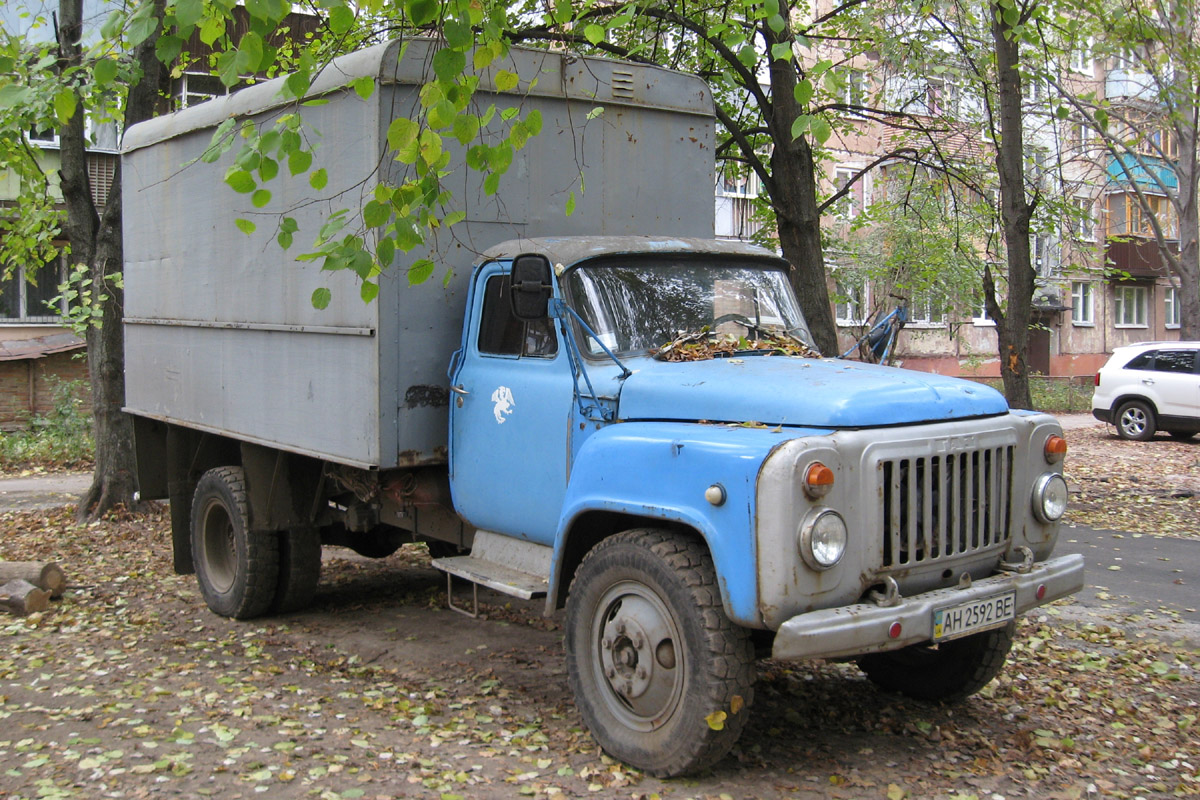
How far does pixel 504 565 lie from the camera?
218 inches

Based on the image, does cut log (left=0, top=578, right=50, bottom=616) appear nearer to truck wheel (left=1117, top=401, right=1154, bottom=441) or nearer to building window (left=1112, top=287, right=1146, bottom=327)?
truck wheel (left=1117, top=401, right=1154, bottom=441)

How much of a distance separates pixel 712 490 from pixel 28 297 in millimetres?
20280

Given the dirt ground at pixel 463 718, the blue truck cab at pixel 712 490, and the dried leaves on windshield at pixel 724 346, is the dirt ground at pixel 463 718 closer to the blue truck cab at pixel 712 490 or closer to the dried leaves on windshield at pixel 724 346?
the blue truck cab at pixel 712 490

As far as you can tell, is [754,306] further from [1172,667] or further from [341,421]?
[1172,667]

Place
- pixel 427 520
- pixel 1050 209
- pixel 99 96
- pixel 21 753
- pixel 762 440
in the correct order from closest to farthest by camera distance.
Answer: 1. pixel 762 440
2. pixel 21 753
3. pixel 427 520
4. pixel 99 96
5. pixel 1050 209

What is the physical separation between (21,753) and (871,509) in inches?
148

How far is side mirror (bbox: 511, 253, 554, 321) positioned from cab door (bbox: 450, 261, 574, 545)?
173 millimetres

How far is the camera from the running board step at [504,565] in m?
5.15

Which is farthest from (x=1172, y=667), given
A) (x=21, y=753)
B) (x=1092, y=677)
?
(x=21, y=753)

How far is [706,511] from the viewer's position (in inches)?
164

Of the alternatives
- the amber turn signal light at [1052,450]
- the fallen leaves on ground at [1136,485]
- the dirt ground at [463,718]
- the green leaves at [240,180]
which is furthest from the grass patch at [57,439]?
the amber turn signal light at [1052,450]

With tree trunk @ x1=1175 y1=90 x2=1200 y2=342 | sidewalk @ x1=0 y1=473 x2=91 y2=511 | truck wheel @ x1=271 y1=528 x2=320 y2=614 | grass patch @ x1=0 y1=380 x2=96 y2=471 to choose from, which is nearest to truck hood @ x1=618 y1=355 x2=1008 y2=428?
truck wheel @ x1=271 y1=528 x2=320 y2=614

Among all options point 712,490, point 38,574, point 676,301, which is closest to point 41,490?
point 38,574

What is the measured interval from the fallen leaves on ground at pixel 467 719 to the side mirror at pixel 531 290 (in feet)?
6.28
